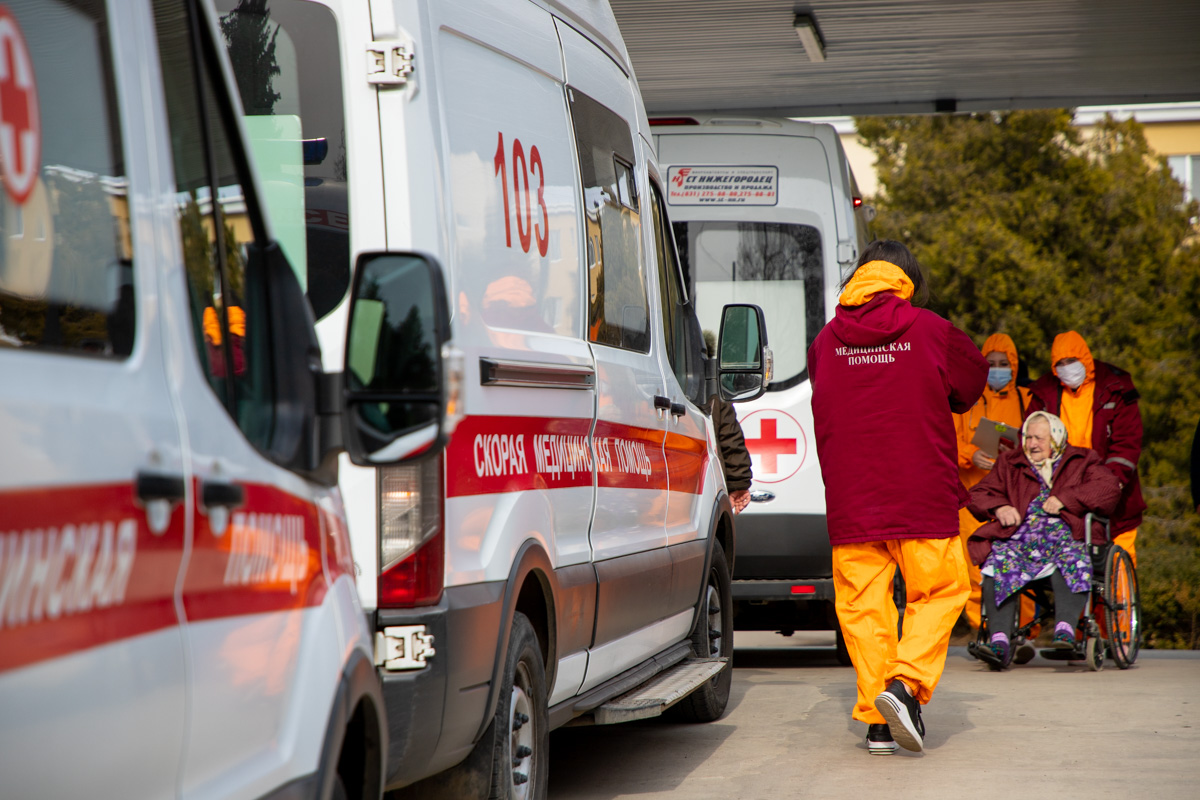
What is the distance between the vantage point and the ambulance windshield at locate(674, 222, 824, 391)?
364 inches

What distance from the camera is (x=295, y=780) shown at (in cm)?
225

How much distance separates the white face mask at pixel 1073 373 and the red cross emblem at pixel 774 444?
2230 millimetres

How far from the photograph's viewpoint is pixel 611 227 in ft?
17.1

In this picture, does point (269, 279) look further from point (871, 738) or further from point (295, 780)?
point (871, 738)

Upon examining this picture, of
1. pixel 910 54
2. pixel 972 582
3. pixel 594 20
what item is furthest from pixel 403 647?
pixel 910 54

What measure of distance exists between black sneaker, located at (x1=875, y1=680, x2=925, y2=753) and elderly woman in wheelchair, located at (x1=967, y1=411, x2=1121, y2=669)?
323 cm

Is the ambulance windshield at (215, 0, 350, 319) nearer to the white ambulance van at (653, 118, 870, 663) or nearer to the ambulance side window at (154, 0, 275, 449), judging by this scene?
the ambulance side window at (154, 0, 275, 449)

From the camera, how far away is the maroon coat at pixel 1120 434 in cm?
976

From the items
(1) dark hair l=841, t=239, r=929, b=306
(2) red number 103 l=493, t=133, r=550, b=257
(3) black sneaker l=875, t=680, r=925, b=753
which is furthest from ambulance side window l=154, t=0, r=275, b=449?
(1) dark hair l=841, t=239, r=929, b=306

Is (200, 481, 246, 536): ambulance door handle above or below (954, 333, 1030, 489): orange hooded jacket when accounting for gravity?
above

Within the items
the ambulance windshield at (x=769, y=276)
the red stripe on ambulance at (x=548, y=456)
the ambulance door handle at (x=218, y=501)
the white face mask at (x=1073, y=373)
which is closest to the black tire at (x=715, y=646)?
the red stripe on ambulance at (x=548, y=456)

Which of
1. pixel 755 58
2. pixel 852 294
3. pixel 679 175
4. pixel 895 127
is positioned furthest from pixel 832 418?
pixel 895 127

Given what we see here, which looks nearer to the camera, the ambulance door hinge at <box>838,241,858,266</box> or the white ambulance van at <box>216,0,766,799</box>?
the white ambulance van at <box>216,0,766,799</box>

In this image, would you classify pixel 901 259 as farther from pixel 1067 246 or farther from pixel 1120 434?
pixel 1067 246
